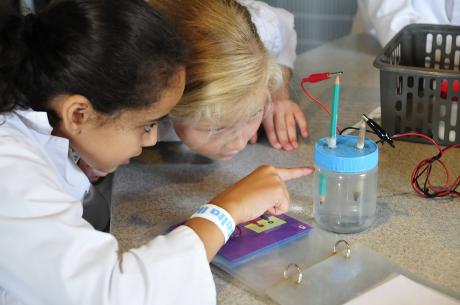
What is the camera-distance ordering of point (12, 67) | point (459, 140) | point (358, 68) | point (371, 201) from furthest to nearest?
point (358, 68)
point (459, 140)
point (371, 201)
point (12, 67)

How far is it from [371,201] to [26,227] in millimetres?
507

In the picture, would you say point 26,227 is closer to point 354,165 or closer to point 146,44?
point 146,44

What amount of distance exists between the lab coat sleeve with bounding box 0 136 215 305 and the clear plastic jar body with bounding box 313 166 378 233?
27 cm

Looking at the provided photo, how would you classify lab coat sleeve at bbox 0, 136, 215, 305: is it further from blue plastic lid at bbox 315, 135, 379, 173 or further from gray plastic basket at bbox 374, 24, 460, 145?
gray plastic basket at bbox 374, 24, 460, 145

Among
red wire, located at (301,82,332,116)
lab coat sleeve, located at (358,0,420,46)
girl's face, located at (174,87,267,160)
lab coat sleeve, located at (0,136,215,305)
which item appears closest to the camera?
lab coat sleeve, located at (0,136,215,305)

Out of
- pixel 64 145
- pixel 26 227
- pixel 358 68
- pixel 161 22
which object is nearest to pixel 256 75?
pixel 161 22

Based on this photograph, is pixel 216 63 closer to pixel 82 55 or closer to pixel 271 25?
pixel 82 55

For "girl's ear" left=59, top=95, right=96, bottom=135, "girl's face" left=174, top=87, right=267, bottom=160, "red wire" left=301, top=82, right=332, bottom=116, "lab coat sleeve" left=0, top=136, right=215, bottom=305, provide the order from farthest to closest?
"red wire" left=301, top=82, right=332, bottom=116, "girl's face" left=174, top=87, right=267, bottom=160, "girl's ear" left=59, top=95, right=96, bottom=135, "lab coat sleeve" left=0, top=136, right=215, bottom=305

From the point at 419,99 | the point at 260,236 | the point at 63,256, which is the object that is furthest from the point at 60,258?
the point at 419,99

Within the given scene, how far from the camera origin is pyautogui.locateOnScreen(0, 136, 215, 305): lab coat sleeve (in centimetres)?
65

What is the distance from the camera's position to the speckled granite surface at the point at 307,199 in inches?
31.9

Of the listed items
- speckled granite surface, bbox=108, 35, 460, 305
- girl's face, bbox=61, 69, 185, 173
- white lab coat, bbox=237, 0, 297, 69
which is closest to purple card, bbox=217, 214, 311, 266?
speckled granite surface, bbox=108, 35, 460, 305

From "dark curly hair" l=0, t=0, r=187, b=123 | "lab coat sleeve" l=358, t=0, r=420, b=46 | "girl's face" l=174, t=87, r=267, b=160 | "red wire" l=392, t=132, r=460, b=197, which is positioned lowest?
"red wire" l=392, t=132, r=460, b=197

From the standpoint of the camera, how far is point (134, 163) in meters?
1.16
